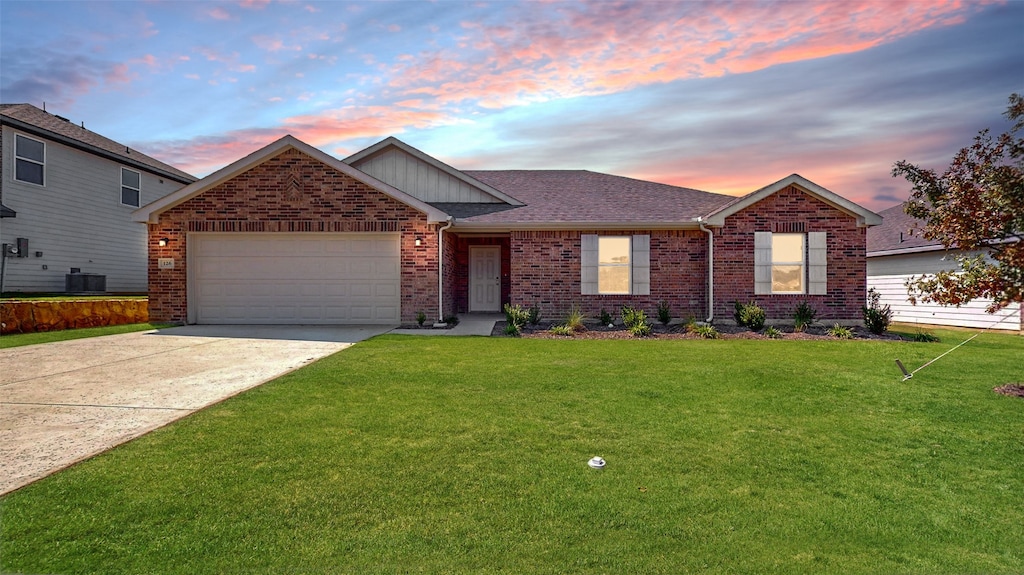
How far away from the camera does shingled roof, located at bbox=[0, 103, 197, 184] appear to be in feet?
53.4

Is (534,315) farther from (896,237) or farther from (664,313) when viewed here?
(896,237)

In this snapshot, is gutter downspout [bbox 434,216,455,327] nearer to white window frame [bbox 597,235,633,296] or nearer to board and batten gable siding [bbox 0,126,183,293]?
white window frame [bbox 597,235,633,296]

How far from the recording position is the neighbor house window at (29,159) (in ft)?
52.6

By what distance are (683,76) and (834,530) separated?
9.97 meters

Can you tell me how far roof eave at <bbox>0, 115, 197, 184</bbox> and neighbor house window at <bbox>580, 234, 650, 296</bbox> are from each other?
16.4 m

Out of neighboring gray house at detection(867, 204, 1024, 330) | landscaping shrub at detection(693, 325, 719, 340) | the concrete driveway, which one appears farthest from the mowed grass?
neighboring gray house at detection(867, 204, 1024, 330)

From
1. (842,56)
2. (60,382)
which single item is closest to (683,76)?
(842,56)

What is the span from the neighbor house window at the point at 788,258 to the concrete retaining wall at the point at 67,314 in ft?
55.7

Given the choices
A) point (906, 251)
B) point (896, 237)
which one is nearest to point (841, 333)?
point (906, 251)

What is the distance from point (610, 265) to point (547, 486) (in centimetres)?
1184

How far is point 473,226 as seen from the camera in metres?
15.2

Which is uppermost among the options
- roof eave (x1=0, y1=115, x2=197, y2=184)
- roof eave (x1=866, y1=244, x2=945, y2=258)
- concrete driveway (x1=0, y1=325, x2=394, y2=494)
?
roof eave (x1=0, y1=115, x2=197, y2=184)

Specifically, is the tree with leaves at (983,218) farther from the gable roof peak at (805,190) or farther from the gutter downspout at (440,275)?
the gutter downspout at (440,275)

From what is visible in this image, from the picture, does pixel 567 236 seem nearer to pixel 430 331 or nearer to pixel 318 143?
pixel 430 331
